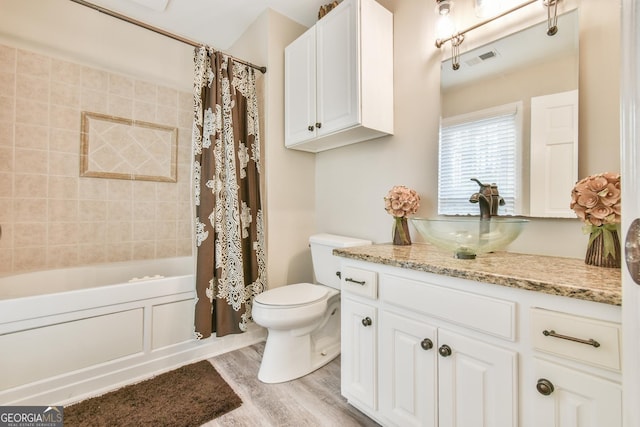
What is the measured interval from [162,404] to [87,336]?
0.59 metres

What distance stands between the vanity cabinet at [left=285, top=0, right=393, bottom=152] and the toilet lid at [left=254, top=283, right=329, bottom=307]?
3.49ft

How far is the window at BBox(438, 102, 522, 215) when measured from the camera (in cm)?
132

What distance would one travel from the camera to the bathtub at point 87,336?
1407mm

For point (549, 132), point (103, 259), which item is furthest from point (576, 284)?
point (103, 259)

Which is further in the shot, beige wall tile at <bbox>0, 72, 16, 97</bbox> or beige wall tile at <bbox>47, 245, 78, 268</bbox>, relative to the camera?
beige wall tile at <bbox>47, 245, 78, 268</bbox>

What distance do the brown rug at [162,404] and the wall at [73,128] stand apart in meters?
1.16

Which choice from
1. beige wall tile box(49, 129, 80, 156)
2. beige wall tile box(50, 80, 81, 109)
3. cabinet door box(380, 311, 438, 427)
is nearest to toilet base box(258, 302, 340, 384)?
cabinet door box(380, 311, 438, 427)

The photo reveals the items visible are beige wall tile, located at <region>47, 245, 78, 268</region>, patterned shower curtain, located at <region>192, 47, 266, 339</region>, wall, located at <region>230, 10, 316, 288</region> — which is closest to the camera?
patterned shower curtain, located at <region>192, 47, 266, 339</region>

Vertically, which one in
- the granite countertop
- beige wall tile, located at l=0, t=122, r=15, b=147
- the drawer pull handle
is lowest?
the drawer pull handle

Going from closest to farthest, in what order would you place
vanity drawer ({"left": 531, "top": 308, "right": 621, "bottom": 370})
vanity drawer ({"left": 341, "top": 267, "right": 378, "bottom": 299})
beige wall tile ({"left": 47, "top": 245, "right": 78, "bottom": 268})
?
vanity drawer ({"left": 531, "top": 308, "right": 621, "bottom": 370}) < vanity drawer ({"left": 341, "top": 267, "right": 378, "bottom": 299}) < beige wall tile ({"left": 47, "top": 245, "right": 78, "bottom": 268})

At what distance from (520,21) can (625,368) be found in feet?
4.80

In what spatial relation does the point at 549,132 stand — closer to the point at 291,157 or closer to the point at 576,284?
the point at 576,284

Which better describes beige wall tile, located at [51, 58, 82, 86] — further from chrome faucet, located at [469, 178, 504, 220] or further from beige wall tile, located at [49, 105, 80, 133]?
chrome faucet, located at [469, 178, 504, 220]

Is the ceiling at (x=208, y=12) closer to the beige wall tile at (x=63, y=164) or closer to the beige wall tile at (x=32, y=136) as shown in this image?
the beige wall tile at (x=32, y=136)
